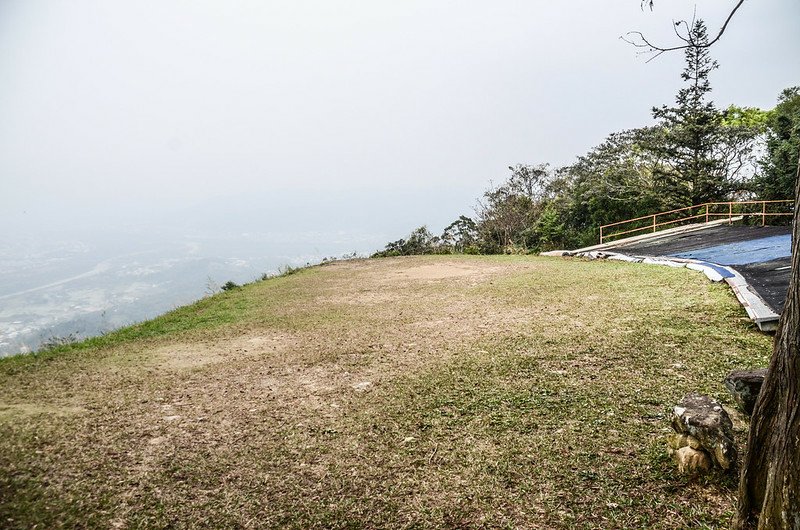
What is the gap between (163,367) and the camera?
20.9 feet

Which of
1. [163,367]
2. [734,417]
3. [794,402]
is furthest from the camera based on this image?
[163,367]

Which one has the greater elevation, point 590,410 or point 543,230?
point 543,230

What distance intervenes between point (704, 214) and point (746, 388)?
17574 mm

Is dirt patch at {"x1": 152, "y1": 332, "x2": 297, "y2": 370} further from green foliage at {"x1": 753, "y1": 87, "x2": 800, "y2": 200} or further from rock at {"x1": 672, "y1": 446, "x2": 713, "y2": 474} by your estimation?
green foliage at {"x1": 753, "y1": 87, "x2": 800, "y2": 200}

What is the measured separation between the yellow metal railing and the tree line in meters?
0.59

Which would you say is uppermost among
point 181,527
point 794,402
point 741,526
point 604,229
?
point 604,229

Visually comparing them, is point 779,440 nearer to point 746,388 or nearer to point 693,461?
point 693,461

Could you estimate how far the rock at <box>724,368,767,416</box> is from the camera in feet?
11.9

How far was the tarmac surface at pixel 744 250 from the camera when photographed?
775cm

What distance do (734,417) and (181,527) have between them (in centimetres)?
432

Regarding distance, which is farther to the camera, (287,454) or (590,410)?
(590,410)

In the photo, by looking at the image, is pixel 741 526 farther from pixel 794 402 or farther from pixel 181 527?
pixel 181 527

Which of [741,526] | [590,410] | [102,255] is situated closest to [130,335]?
[590,410]

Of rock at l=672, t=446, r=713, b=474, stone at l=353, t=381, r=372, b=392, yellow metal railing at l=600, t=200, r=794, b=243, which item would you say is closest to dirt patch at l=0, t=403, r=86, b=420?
stone at l=353, t=381, r=372, b=392
